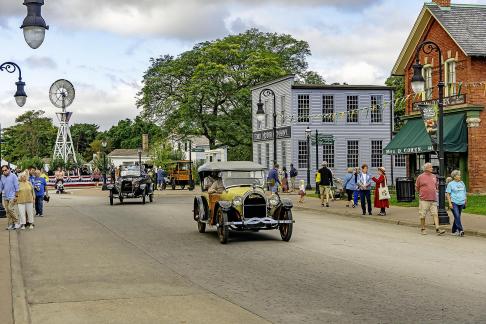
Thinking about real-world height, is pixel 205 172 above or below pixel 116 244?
above

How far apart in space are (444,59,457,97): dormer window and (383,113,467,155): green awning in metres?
1.19

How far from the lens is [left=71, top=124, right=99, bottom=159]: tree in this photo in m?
152

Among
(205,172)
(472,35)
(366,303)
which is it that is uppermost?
(472,35)

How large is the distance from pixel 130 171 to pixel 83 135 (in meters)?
125

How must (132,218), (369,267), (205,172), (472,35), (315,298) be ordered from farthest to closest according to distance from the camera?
(472,35), (132,218), (205,172), (369,267), (315,298)

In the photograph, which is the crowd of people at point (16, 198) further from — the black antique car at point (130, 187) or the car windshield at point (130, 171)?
the car windshield at point (130, 171)

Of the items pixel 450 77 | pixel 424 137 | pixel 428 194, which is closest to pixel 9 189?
pixel 428 194

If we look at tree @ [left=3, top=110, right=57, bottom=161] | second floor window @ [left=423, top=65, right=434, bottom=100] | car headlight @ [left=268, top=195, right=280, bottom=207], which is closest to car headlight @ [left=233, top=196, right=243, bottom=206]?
car headlight @ [left=268, top=195, right=280, bottom=207]

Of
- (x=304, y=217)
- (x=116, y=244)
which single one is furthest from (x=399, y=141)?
(x=116, y=244)

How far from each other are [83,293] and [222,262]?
358 cm

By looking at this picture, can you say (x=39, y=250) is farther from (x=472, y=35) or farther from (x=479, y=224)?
(x=472, y=35)

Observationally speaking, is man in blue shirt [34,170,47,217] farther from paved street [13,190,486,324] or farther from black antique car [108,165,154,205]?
black antique car [108,165,154,205]

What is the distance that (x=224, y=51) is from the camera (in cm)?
6075

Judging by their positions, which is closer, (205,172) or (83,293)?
(83,293)
